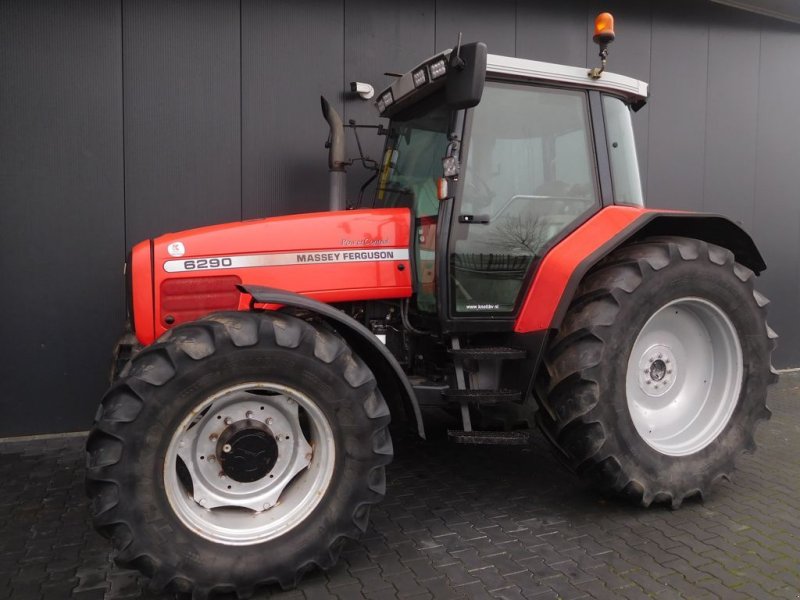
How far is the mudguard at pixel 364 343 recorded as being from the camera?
265 cm

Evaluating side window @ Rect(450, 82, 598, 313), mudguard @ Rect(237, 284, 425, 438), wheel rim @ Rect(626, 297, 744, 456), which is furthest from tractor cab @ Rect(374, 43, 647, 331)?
wheel rim @ Rect(626, 297, 744, 456)

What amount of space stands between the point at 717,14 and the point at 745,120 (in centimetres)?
123

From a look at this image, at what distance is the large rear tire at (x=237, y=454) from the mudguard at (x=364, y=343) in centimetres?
9

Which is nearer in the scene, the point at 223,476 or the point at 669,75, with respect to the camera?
the point at 223,476

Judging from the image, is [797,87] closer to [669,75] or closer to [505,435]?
[669,75]

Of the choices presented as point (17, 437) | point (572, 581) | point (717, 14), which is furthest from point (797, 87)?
point (17, 437)

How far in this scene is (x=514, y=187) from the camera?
3.34 meters

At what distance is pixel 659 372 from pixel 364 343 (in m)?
1.85

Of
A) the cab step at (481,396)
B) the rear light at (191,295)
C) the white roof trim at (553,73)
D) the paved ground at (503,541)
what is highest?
the white roof trim at (553,73)

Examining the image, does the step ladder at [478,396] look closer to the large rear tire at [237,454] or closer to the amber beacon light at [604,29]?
the large rear tire at [237,454]

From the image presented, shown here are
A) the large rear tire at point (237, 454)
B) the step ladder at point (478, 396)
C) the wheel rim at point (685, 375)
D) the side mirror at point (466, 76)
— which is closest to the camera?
the large rear tire at point (237, 454)

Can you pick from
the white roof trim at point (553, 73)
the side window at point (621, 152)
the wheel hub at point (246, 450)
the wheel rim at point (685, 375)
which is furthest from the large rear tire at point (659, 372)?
the wheel hub at point (246, 450)

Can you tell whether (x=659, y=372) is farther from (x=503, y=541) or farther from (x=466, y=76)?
(x=466, y=76)

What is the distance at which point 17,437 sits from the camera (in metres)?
4.71
